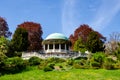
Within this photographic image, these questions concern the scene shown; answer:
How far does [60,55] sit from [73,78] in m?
17.8

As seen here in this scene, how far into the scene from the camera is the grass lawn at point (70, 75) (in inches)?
1606

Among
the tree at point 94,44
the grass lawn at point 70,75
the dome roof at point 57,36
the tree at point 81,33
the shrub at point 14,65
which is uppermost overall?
the tree at point 81,33

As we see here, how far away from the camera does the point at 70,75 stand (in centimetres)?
4203

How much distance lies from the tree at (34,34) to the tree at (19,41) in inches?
507

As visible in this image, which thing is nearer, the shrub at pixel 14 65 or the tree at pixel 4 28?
the shrub at pixel 14 65

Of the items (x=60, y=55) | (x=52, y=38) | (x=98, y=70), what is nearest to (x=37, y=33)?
(x=52, y=38)

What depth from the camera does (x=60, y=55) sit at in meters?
58.0

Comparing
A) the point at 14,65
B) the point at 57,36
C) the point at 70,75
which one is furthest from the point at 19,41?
the point at 70,75

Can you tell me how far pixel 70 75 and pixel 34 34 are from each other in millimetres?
40241

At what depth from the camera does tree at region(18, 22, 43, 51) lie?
79.0 metres

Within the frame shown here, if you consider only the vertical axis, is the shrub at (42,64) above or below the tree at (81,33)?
below

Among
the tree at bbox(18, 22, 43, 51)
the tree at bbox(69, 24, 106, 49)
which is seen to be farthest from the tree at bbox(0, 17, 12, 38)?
the tree at bbox(69, 24, 106, 49)

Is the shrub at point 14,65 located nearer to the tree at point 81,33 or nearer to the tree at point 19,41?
the tree at point 19,41

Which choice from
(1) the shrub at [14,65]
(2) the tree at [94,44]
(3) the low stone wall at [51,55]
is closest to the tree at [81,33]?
(2) the tree at [94,44]
